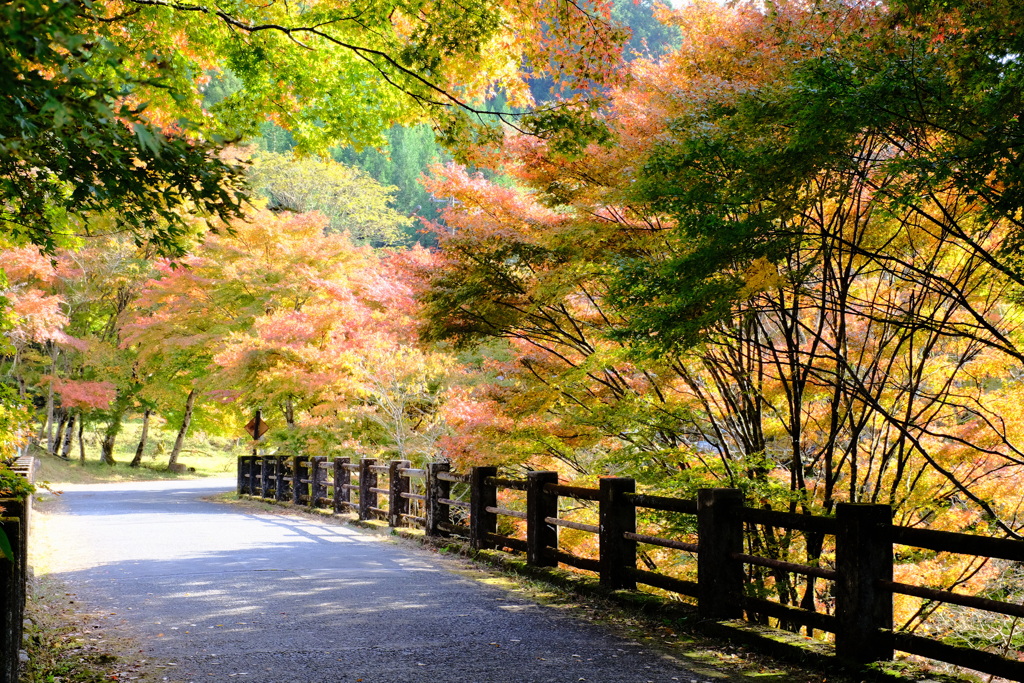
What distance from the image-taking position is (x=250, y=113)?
9.55 metres

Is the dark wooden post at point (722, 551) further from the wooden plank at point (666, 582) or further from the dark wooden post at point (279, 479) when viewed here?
the dark wooden post at point (279, 479)

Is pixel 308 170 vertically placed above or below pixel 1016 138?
above

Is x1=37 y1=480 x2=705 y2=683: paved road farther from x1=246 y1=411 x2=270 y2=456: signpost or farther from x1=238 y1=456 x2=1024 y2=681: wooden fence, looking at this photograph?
x1=246 y1=411 x2=270 y2=456: signpost

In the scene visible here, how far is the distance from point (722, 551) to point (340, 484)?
35.8 feet

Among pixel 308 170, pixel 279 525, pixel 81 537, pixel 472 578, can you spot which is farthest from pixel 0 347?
pixel 308 170

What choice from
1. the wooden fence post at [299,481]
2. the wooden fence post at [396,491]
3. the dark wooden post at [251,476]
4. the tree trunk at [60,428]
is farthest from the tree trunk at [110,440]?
the wooden fence post at [396,491]

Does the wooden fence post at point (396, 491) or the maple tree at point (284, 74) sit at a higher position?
the maple tree at point (284, 74)

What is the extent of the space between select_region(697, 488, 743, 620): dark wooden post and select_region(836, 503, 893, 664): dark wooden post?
115 cm

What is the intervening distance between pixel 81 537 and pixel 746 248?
36.2 feet

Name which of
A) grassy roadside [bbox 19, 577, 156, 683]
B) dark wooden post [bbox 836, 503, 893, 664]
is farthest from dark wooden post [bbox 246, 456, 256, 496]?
dark wooden post [bbox 836, 503, 893, 664]

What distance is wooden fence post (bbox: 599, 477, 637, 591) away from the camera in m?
7.05

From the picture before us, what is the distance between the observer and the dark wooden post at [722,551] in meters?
5.97

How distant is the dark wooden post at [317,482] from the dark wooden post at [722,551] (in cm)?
1201

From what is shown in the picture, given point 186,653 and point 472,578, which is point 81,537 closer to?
point 472,578
